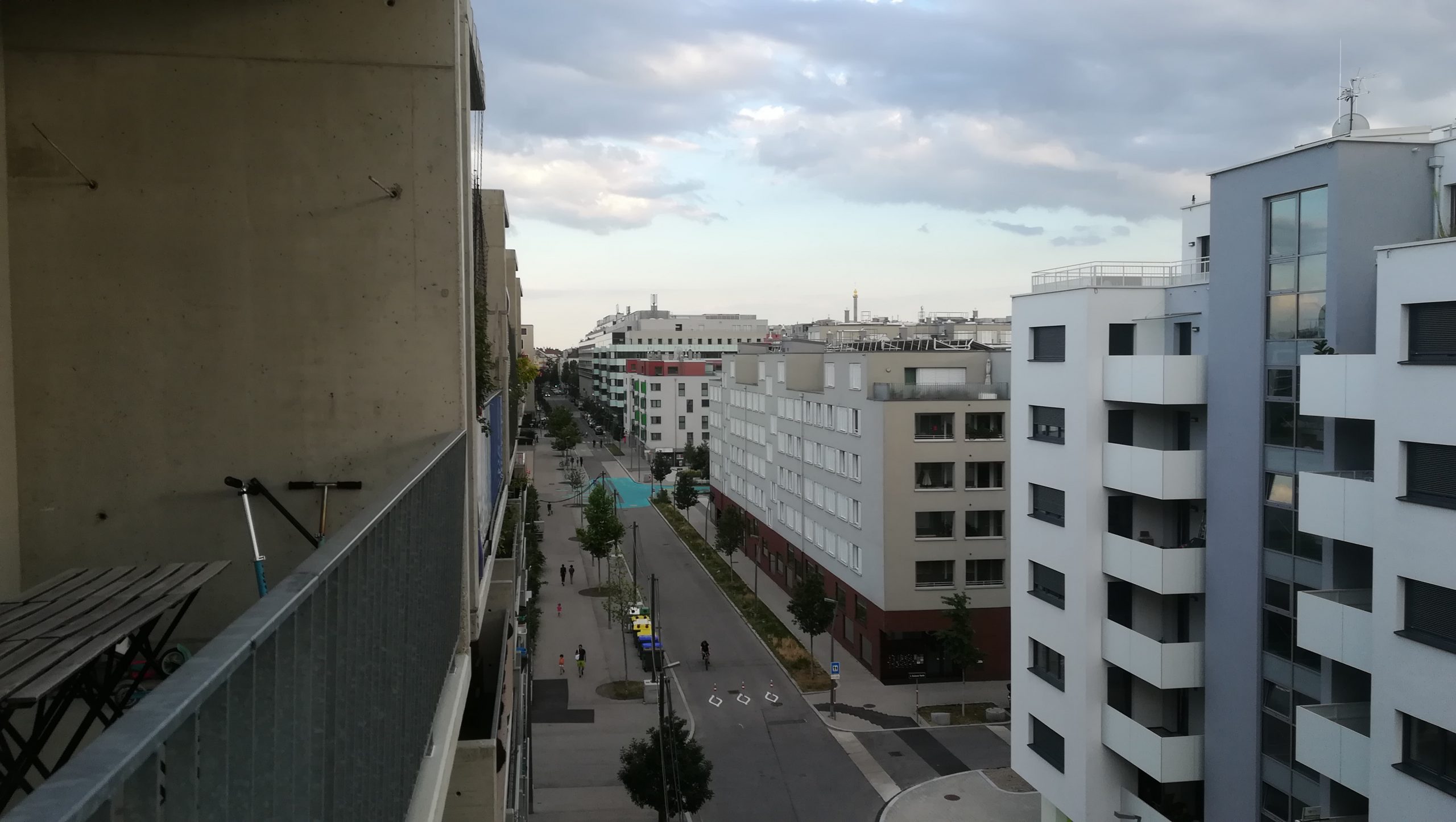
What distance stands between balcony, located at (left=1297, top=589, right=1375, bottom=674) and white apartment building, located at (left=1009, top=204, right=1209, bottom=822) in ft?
10.2

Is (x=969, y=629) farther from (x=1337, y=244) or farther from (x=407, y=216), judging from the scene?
(x=407, y=216)

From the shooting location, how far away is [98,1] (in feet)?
20.1

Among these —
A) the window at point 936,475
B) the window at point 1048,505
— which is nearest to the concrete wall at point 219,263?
the window at point 1048,505

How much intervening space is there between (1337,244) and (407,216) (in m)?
13.7

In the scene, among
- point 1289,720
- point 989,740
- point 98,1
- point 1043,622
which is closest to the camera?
point 98,1

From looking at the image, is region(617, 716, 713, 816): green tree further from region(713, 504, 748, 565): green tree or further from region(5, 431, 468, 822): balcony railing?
region(713, 504, 748, 565): green tree

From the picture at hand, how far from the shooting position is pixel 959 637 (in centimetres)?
3048

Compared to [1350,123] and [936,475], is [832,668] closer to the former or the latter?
[936,475]

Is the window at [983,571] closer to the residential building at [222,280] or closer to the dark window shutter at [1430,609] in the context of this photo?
the dark window shutter at [1430,609]

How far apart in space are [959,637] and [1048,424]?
11.3m

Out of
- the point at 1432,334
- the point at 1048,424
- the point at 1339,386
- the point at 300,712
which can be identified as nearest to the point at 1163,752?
the point at 1048,424

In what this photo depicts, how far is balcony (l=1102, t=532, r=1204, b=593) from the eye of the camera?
1797 centimetres

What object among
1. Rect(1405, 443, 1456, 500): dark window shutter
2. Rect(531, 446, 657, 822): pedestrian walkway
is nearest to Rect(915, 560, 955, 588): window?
Rect(531, 446, 657, 822): pedestrian walkway

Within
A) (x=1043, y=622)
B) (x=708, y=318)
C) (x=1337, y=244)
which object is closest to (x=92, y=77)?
(x=1337, y=244)
